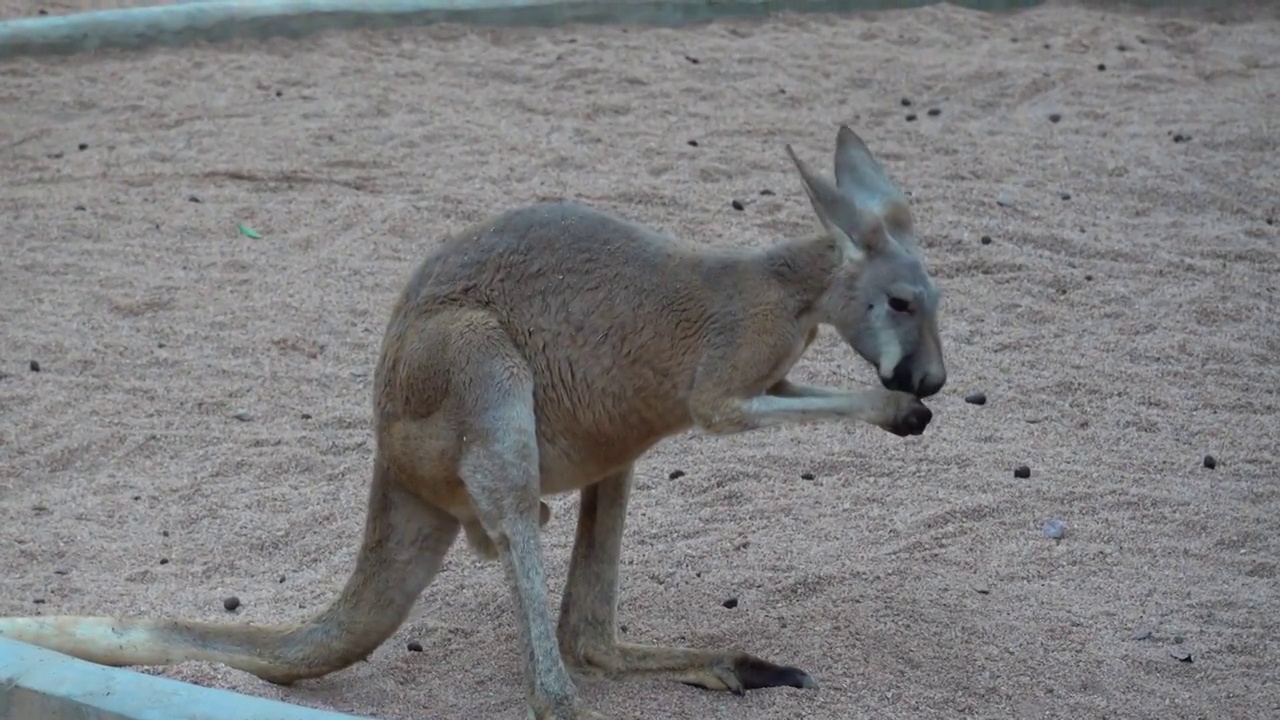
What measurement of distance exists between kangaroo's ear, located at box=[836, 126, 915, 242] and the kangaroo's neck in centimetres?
14

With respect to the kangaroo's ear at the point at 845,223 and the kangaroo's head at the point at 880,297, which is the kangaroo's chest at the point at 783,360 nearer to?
the kangaroo's head at the point at 880,297

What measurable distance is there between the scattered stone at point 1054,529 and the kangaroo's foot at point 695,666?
113 centimetres

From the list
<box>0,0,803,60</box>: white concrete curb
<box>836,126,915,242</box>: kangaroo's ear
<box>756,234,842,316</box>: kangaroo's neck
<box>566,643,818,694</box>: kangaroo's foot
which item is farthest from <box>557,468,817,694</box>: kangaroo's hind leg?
<box>0,0,803,60</box>: white concrete curb

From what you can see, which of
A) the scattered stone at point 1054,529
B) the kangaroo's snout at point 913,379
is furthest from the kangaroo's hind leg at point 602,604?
the scattered stone at point 1054,529

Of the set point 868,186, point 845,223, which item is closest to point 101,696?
point 845,223

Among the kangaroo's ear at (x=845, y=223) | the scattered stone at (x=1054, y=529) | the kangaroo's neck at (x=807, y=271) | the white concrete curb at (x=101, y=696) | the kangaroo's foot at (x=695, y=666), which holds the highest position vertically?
the kangaroo's ear at (x=845, y=223)

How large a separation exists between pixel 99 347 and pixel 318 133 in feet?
7.55

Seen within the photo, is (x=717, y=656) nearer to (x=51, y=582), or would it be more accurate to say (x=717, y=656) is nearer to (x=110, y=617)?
(x=110, y=617)

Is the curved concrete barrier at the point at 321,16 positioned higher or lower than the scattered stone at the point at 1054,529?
higher

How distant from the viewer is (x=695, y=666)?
416 centimetres

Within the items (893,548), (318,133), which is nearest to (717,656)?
(893,548)

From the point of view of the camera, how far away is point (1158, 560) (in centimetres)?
474

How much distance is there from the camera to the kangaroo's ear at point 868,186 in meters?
4.02

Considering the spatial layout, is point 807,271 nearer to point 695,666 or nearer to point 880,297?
point 880,297
